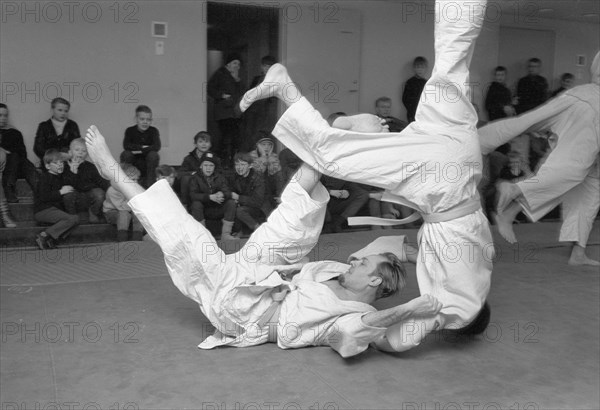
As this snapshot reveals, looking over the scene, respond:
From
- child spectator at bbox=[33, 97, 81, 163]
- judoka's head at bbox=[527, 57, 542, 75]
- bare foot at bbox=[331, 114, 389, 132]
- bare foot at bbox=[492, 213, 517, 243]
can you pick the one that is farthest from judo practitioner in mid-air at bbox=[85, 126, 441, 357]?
judoka's head at bbox=[527, 57, 542, 75]

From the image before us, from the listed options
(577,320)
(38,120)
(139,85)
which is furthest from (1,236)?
(577,320)

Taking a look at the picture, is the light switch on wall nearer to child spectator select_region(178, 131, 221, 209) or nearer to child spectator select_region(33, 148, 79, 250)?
child spectator select_region(178, 131, 221, 209)

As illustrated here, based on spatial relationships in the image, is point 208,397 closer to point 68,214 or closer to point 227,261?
point 227,261

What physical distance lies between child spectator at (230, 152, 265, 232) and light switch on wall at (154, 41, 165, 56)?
1.52 m

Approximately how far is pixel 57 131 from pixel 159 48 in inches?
50.2

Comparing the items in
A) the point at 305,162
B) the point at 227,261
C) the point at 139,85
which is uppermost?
the point at 139,85

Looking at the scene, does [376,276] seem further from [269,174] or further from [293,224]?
[269,174]

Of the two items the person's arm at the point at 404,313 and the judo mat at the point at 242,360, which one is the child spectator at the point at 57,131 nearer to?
the judo mat at the point at 242,360

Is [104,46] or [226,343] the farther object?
[104,46]

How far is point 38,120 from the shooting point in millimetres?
5625

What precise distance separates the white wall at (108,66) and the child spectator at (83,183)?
87 centimetres

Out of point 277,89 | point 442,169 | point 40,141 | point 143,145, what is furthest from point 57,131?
point 442,169

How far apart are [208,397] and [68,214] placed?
2.87 meters

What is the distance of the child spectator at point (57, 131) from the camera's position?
5.24 metres
